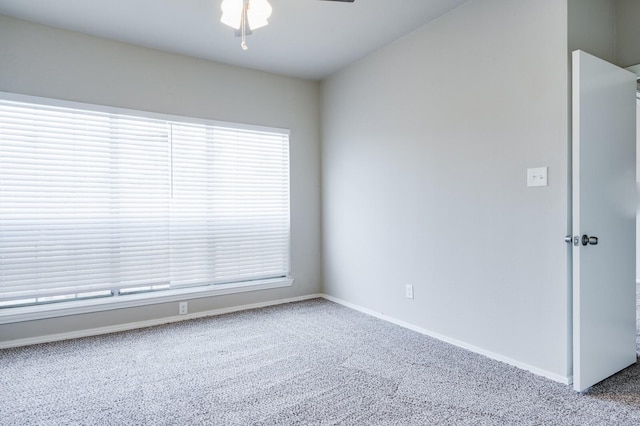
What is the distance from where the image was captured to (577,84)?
7.17ft

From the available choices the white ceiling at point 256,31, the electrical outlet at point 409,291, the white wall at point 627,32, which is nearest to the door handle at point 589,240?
the white wall at point 627,32

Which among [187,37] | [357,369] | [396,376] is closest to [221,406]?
[357,369]

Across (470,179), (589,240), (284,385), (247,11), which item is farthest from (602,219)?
(247,11)

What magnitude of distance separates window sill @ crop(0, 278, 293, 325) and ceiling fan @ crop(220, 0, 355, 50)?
2.59 metres

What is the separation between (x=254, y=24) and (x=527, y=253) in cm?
235

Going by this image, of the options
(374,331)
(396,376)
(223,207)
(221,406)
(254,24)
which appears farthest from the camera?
(223,207)

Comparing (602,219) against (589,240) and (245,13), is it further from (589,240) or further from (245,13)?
(245,13)

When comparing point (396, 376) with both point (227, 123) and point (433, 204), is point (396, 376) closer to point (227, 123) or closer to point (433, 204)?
point (433, 204)

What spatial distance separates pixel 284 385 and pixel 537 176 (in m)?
2.15

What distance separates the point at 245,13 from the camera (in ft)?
7.13

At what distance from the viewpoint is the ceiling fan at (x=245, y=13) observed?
212 cm

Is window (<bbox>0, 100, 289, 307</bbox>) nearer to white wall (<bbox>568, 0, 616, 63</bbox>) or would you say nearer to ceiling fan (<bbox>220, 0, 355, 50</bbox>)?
ceiling fan (<bbox>220, 0, 355, 50</bbox>)

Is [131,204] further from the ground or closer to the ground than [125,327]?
further from the ground

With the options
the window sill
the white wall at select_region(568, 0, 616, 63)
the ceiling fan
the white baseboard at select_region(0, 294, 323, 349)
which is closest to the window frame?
the window sill
